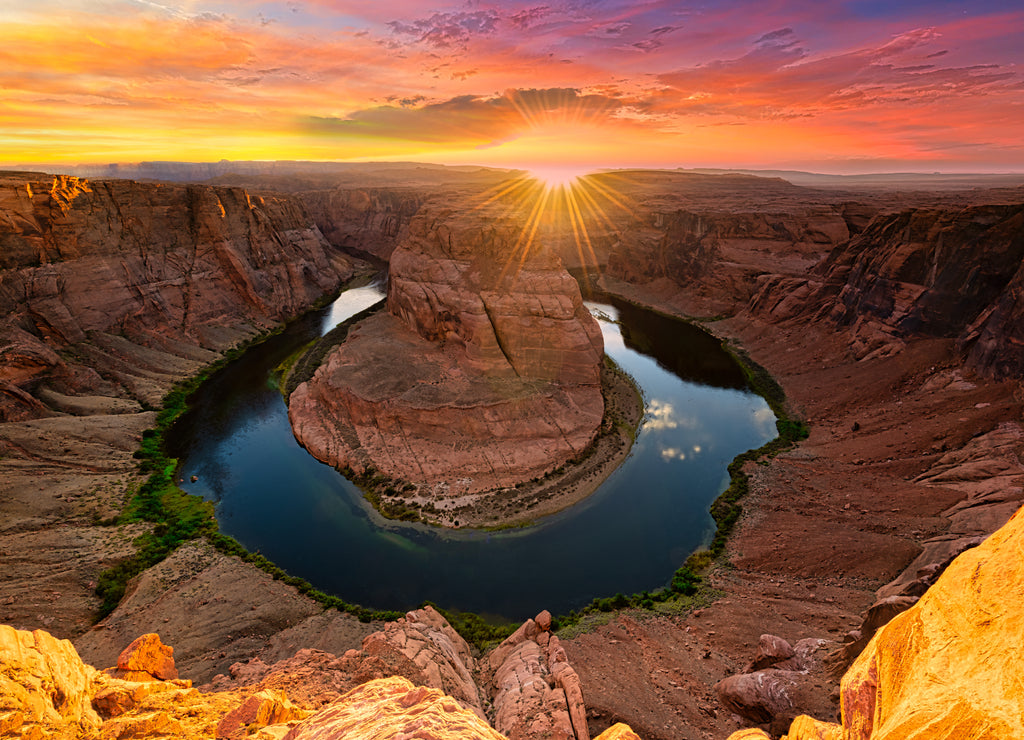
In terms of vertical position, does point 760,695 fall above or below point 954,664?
below

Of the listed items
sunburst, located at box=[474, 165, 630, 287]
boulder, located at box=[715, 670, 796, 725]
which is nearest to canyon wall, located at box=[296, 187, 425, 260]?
sunburst, located at box=[474, 165, 630, 287]

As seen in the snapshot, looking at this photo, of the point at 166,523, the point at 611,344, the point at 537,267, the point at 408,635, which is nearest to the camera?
the point at 408,635

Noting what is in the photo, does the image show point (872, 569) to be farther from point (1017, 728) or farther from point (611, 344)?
point (611, 344)

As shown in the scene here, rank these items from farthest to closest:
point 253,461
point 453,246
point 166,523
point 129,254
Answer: point 129,254
point 453,246
point 253,461
point 166,523

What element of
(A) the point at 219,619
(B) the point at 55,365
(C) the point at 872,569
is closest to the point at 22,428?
(B) the point at 55,365

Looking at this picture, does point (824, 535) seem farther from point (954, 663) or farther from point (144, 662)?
point (144, 662)

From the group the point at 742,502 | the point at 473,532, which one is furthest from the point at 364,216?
the point at 742,502
